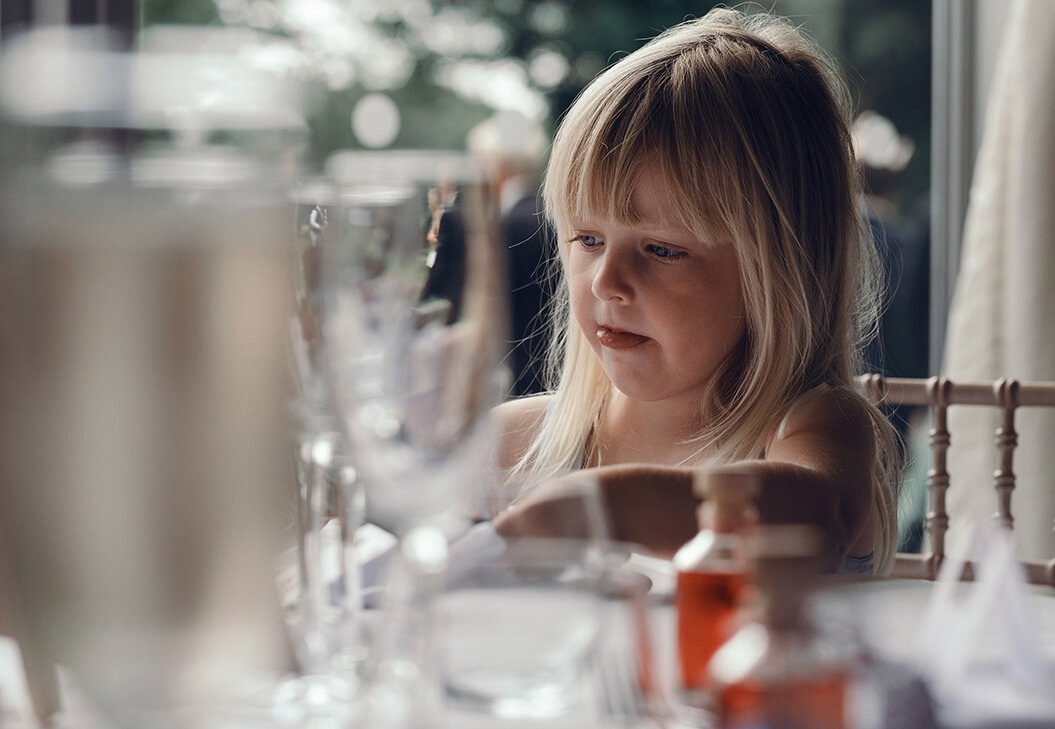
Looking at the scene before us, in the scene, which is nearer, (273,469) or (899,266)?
(273,469)

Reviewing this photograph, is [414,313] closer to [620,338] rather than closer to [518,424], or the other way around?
[620,338]

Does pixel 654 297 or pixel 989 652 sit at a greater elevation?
pixel 654 297

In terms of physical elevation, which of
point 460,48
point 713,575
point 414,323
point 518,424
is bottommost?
point 518,424

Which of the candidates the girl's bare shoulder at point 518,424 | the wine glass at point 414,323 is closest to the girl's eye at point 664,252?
the girl's bare shoulder at point 518,424

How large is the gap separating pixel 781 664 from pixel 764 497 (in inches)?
13.0

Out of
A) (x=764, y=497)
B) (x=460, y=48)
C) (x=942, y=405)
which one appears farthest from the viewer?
(x=460, y=48)

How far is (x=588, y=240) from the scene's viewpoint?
Answer: 3.38 feet

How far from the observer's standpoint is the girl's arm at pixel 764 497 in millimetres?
427

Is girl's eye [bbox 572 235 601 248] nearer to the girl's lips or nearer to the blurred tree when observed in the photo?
the girl's lips

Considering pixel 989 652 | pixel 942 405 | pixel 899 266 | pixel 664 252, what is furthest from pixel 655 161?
pixel 899 266

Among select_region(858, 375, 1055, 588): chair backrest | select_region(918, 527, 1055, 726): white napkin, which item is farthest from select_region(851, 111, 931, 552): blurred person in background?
select_region(918, 527, 1055, 726): white napkin

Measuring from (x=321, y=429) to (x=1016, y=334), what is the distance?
69.3 inches

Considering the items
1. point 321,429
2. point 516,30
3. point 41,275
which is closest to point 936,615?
point 321,429

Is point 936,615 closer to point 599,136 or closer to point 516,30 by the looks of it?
point 599,136
